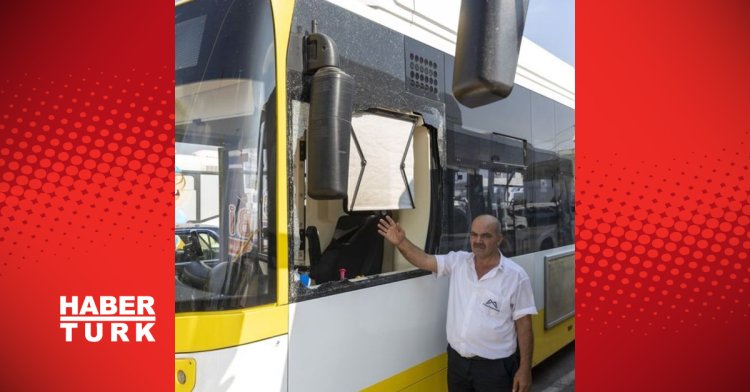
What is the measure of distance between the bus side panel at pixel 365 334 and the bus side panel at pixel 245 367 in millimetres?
76

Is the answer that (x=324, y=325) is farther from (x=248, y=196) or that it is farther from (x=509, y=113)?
(x=509, y=113)

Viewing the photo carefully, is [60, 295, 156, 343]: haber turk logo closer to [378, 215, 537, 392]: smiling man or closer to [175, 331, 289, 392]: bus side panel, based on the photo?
[175, 331, 289, 392]: bus side panel

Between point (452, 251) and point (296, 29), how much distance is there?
175 centimetres

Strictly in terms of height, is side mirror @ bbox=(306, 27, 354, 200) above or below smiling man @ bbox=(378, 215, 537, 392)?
above

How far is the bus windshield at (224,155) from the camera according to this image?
2.39 m

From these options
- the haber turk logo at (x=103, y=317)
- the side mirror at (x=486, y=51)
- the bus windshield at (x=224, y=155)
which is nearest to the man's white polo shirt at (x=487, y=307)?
the bus windshield at (x=224, y=155)

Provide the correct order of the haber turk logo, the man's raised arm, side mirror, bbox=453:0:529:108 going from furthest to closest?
the man's raised arm < the haber turk logo < side mirror, bbox=453:0:529:108

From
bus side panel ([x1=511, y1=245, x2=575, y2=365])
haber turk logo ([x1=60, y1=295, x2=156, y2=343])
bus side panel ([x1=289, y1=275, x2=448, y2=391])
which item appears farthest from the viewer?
bus side panel ([x1=511, y1=245, x2=575, y2=365])

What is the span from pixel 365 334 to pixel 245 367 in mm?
780

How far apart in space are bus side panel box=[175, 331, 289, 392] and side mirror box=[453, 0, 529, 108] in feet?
4.67

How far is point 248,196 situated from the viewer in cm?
250

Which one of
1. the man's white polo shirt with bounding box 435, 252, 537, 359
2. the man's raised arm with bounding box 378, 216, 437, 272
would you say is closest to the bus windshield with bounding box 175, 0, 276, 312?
the man's raised arm with bounding box 378, 216, 437, 272

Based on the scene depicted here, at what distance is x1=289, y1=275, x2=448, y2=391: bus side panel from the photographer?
105 inches


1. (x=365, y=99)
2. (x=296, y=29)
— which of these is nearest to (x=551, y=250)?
(x=365, y=99)
